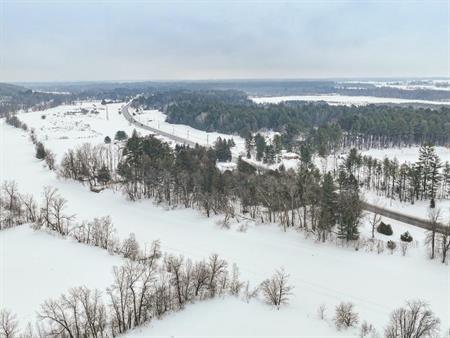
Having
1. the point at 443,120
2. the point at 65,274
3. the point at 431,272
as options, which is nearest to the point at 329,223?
the point at 431,272

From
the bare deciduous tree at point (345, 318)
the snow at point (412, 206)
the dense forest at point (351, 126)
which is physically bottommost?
the bare deciduous tree at point (345, 318)

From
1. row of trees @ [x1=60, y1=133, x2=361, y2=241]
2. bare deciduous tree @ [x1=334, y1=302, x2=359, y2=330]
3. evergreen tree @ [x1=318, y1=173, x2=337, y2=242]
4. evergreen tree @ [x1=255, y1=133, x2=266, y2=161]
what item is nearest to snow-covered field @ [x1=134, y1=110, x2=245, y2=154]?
evergreen tree @ [x1=255, y1=133, x2=266, y2=161]

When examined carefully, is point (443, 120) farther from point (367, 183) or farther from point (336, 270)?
point (336, 270)

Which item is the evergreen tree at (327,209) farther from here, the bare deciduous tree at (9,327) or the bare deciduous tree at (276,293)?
the bare deciduous tree at (9,327)

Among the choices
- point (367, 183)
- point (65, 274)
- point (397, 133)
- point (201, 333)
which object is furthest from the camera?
point (397, 133)

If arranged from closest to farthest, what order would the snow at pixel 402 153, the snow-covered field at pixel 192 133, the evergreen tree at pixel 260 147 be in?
the snow at pixel 402 153
the evergreen tree at pixel 260 147
the snow-covered field at pixel 192 133

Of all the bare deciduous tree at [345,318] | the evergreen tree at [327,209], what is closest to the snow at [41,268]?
the bare deciduous tree at [345,318]
